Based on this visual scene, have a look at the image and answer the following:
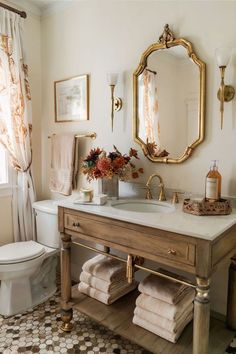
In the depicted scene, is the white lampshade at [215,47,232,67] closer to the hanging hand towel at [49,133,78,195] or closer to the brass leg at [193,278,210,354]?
the brass leg at [193,278,210,354]

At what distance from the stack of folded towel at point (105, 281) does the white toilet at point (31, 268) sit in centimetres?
44

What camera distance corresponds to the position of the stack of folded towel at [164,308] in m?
1.52

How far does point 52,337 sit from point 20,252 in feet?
2.12

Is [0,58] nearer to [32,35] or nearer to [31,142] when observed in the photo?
[32,35]

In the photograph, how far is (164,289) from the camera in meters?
1.59

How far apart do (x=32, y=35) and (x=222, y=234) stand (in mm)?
2477

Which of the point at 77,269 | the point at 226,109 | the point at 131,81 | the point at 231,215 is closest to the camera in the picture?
the point at 231,215

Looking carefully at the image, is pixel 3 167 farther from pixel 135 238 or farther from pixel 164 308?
pixel 164 308

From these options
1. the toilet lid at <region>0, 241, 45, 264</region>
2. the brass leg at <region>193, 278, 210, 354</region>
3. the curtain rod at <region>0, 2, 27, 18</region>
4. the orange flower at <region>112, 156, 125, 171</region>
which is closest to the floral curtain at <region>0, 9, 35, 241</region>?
the curtain rod at <region>0, 2, 27, 18</region>

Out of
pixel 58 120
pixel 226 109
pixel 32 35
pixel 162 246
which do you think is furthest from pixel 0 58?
pixel 162 246

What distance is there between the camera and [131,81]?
2.06 metres

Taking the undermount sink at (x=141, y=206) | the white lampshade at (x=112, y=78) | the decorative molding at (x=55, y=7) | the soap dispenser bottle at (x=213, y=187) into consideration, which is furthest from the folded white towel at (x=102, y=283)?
the decorative molding at (x=55, y=7)

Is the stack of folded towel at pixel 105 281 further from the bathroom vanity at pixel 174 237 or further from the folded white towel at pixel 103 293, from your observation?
the bathroom vanity at pixel 174 237

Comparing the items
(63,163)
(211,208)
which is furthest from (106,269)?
(63,163)
